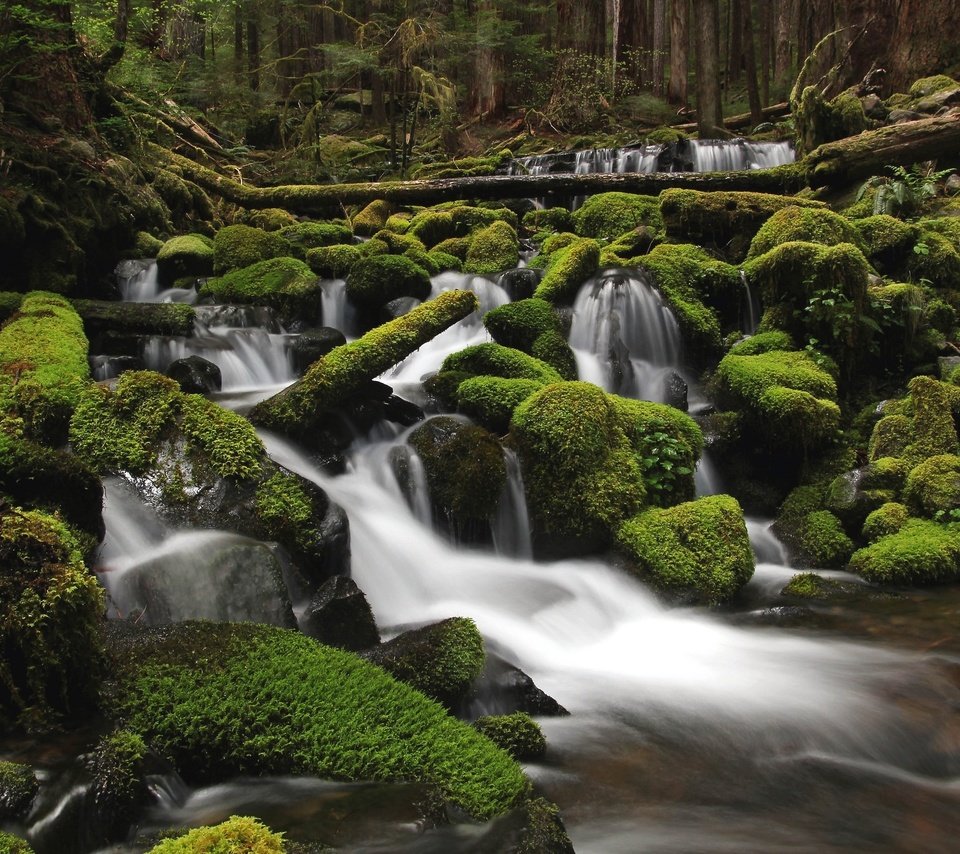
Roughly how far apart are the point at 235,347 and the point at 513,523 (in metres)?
4.05

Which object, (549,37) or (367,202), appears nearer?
(367,202)

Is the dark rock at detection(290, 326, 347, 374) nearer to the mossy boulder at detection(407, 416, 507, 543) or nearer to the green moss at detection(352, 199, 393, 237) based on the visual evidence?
the mossy boulder at detection(407, 416, 507, 543)

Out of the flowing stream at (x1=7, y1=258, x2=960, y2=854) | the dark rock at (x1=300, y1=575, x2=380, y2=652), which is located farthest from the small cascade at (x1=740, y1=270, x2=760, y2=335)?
the dark rock at (x1=300, y1=575, x2=380, y2=652)

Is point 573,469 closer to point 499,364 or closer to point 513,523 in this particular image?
point 513,523

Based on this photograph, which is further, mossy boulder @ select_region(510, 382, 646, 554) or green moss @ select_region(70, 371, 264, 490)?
mossy boulder @ select_region(510, 382, 646, 554)

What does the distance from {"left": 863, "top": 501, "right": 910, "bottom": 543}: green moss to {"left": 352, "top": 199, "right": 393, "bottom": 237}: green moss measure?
31.4 feet

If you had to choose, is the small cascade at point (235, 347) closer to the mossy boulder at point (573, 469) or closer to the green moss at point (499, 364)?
the green moss at point (499, 364)

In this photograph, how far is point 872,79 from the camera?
18250mm

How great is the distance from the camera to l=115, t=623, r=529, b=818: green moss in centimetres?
325

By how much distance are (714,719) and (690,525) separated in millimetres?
2148

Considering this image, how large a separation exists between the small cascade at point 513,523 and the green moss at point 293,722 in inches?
118

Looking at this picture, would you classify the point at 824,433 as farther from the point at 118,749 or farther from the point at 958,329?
the point at 118,749

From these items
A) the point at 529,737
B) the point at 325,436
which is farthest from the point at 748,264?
the point at 529,737

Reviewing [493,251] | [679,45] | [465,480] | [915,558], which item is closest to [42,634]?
[465,480]
